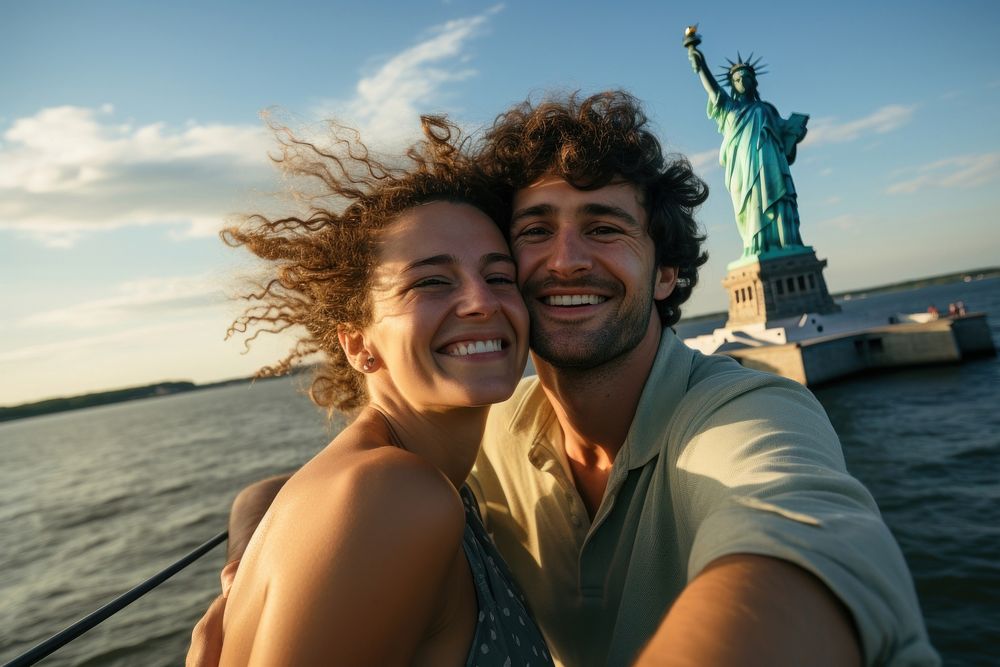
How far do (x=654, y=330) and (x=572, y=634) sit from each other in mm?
1598

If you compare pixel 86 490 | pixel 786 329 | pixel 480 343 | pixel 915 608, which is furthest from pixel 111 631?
pixel 786 329

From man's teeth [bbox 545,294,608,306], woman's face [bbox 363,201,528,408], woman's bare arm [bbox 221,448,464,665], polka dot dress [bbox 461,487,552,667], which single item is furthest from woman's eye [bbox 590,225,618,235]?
woman's bare arm [bbox 221,448,464,665]

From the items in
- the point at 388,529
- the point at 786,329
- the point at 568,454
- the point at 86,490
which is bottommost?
the point at 86,490

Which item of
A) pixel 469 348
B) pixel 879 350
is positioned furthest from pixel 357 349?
pixel 879 350

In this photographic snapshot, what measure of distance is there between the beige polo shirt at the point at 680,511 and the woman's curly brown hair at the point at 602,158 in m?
0.79

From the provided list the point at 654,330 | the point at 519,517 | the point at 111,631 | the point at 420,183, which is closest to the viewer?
the point at 420,183

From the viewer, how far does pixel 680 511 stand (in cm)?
207

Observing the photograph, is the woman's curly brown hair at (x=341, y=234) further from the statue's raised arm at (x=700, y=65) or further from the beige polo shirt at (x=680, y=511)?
the statue's raised arm at (x=700, y=65)

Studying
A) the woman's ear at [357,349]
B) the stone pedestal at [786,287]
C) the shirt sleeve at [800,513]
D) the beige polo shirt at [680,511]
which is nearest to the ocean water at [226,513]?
the woman's ear at [357,349]

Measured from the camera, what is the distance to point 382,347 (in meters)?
2.47

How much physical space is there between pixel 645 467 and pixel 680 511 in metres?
0.30

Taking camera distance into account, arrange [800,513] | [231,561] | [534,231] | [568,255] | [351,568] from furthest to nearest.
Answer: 1. [534,231]
2. [568,255]
3. [231,561]
4. [351,568]
5. [800,513]

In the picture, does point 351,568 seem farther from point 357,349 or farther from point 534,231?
point 534,231

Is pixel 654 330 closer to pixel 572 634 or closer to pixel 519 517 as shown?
pixel 519 517
